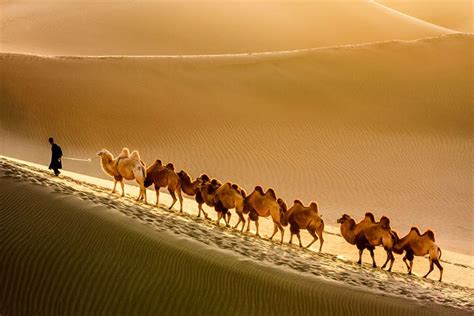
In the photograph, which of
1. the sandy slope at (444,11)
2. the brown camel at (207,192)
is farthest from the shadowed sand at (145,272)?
the sandy slope at (444,11)

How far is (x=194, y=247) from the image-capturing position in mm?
10375

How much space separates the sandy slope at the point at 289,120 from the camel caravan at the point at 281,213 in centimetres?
543

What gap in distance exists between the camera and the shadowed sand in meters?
9.02

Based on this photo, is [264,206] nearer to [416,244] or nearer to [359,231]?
[359,231]

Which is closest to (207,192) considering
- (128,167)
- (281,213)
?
(281,213)

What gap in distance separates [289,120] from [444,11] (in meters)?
65.7

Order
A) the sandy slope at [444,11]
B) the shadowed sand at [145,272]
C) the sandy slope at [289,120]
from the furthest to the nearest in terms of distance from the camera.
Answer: the sandy slope at [444,11] → the sandy slope at [289,120] → the shadowed sand at [145,272]

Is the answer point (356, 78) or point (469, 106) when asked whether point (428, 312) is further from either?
point (356, 78)

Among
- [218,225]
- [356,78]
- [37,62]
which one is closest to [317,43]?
[356,78]

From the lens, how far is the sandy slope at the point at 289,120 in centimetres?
2195

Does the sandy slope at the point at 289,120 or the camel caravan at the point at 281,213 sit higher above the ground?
the sandy slope at the point at 289,120

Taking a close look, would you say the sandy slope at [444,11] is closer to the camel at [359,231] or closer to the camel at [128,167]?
the camel at [359,231]

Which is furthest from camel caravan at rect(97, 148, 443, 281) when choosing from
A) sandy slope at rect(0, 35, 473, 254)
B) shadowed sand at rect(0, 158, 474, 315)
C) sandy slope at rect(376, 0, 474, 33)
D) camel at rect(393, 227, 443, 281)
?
sandy slope at rect(376, 0, 474, 33)

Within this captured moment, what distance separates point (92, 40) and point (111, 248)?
43.8 metres
